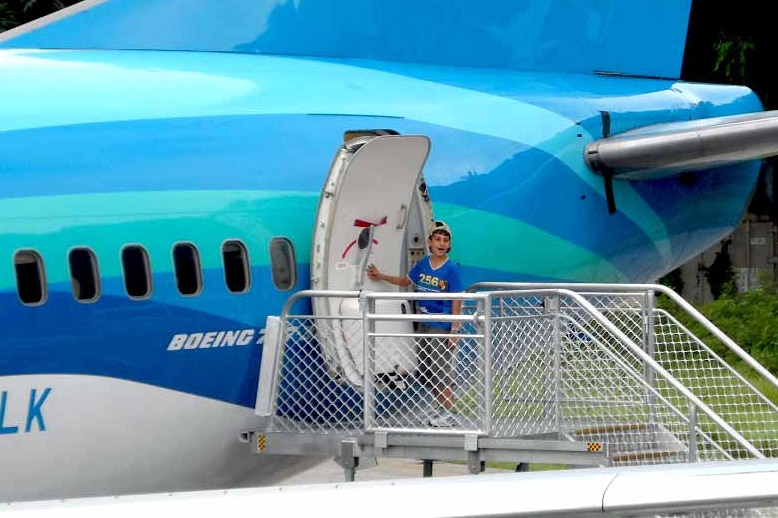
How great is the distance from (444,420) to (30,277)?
264 centimetres

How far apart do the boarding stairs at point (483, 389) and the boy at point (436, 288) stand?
8cm

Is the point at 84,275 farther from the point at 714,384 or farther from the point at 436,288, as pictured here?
the point at 714,384

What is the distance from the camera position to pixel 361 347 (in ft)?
32.2

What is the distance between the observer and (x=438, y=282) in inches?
403

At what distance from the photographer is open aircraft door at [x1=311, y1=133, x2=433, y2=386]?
979 centimetres

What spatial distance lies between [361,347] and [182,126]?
1.81 metres

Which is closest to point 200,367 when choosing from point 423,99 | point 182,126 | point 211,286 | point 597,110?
point 211,286

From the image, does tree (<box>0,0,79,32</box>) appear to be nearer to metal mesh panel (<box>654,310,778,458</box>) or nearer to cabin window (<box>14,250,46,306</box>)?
metal mesh panel (<box>654,310,778,458</box>)

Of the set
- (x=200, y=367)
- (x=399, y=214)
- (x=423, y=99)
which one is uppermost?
(x=423, y=99)

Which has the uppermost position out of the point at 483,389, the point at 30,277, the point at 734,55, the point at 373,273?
the point at 734,55

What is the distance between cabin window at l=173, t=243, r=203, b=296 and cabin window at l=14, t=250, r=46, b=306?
0.97 m

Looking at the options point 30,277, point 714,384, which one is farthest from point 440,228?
point 30,277

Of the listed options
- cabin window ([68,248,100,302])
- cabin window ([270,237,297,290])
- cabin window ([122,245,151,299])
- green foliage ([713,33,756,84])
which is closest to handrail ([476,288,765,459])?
cabin window ([270,237,297,290])

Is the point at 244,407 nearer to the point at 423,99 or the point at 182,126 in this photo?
the point at 182,126
